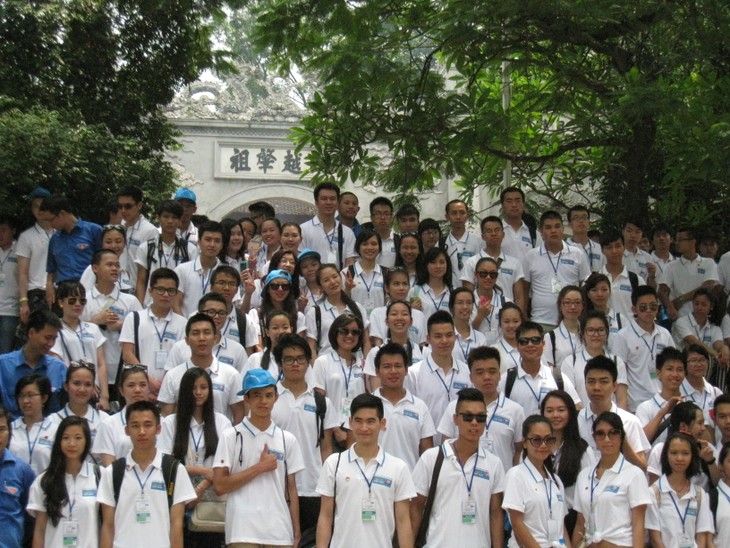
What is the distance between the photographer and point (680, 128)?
8.73 meters

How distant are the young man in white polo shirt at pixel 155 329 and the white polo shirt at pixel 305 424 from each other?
1.06 meters

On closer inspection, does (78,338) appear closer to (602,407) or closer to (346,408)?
(346,408)

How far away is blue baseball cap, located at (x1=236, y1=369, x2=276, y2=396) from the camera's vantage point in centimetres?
668

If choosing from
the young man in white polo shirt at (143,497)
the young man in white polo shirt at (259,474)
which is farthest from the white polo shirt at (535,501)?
the young man in white polo shirt at (143,497)

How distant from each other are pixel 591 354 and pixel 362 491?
2468 mm

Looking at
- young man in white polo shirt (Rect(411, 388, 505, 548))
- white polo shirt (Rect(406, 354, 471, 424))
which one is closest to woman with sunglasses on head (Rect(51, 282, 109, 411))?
white polo shirt (Rect(406, 354, 471, 424))

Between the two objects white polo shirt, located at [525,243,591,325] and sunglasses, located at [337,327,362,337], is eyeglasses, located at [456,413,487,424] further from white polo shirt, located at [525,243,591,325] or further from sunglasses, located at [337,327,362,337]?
white polo shirt, located at [525,243,591,325]

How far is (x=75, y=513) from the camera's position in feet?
20.9

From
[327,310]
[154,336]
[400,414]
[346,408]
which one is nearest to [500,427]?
[400,414]

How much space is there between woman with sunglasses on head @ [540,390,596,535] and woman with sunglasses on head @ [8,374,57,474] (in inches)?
125

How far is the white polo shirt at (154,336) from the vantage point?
7852 mm

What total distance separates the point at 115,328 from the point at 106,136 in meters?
3.39

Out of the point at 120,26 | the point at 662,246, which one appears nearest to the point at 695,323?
the point at 662,246

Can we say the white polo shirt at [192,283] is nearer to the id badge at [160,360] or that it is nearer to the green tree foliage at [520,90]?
the id badge at [160,360]
